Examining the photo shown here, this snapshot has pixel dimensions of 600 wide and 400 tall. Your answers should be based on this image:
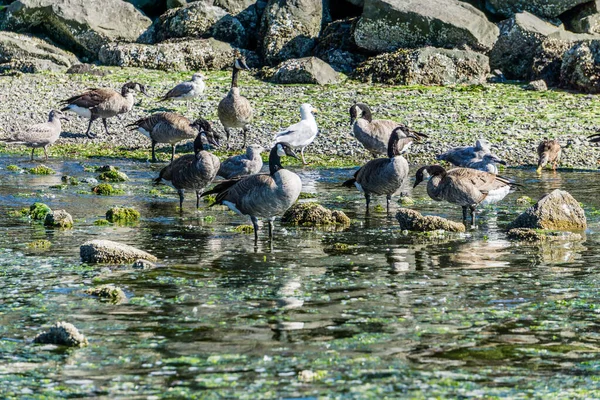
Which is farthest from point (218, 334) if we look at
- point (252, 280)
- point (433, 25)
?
point (433, 25)

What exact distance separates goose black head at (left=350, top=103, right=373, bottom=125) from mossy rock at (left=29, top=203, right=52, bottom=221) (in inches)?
382

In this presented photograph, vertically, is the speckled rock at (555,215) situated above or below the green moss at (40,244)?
above

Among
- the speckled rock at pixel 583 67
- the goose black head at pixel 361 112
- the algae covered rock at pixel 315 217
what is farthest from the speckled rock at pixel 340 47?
→ the algae covered rock at pixel 315 217

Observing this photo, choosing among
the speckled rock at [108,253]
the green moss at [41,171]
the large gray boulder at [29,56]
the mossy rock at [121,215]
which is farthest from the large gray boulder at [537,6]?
the speckled rock at [108,253]

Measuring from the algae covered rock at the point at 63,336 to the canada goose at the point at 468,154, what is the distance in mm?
13622

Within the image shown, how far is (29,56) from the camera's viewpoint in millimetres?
36969

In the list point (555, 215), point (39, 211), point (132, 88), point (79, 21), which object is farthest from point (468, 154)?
point (79, 21)

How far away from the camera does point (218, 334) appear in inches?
431

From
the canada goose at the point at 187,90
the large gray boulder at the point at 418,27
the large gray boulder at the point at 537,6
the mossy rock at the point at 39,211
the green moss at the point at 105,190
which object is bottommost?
the mossy rock at the point at 39,211

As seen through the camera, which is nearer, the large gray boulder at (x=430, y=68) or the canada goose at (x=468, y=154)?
the canada goose at (x=468, y=154)

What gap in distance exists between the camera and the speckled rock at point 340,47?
35.9 metres

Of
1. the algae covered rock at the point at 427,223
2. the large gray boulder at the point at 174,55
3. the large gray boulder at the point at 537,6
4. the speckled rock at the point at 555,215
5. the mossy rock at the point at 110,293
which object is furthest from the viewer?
the large gray boulder at the point at 537,6

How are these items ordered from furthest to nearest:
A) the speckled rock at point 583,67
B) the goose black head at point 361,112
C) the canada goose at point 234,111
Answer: the speckled rock at point 583,67, the canada goose at point 234,111, the goose black head at point 361,112

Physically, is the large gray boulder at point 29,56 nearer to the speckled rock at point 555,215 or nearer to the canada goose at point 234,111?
the canada goose at point 234,111
